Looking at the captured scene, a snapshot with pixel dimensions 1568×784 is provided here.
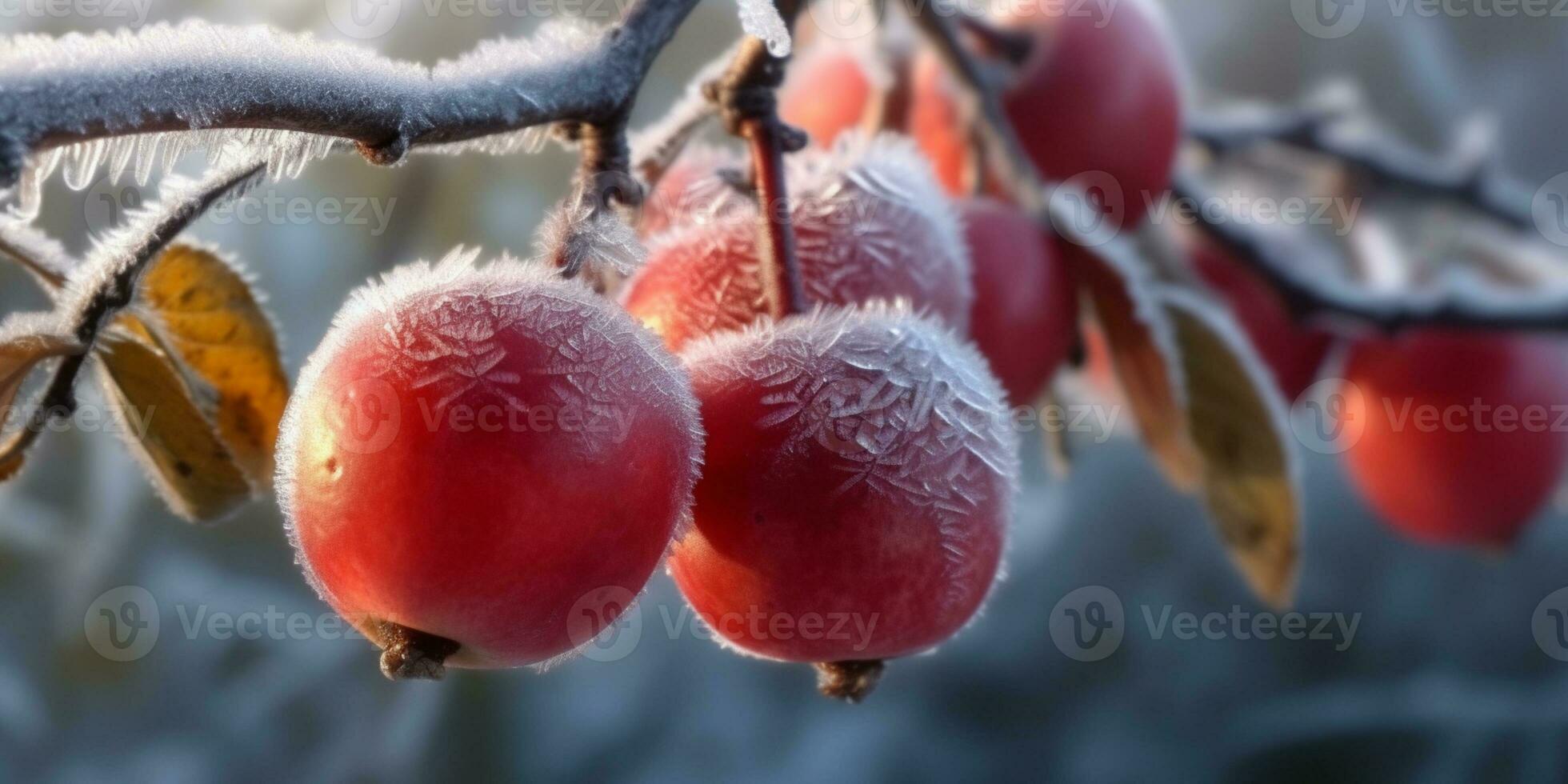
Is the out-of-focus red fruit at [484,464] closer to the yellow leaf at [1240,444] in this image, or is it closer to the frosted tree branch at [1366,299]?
the yellow leaf at [1240,444]

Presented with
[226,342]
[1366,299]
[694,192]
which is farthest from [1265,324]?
[226,342]

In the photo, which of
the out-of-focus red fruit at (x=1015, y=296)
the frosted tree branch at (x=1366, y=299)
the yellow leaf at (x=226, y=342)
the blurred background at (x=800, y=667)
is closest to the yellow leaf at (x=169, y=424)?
the yellow leaf at (x=226, y=342)

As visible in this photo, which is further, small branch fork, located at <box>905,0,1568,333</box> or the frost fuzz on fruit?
small branch fork, located at <box>905,0,1568,333</box>

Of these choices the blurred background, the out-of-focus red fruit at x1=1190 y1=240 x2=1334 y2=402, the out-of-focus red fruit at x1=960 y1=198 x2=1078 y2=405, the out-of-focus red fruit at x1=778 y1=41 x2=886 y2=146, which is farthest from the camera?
the blurred background

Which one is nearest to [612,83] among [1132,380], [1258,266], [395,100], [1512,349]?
[395,100]

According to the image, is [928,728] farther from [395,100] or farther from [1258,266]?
[395,100]

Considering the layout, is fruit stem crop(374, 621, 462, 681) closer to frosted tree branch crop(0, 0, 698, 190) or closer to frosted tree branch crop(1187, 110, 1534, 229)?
frosted tree branch crop(0, 0, 698, 190)

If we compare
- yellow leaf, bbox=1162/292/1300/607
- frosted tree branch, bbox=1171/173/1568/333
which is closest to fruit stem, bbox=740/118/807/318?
yellow leaf, bbox=1162/292/1300/607

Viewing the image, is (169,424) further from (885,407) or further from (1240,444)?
(1240,444)
